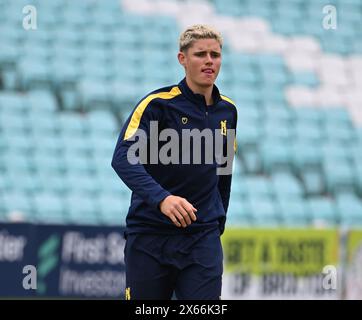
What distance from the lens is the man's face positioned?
16.8 ft

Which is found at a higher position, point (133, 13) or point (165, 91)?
point (133, 13)

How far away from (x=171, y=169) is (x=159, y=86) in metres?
7.90

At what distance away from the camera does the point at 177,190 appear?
16.8 feet

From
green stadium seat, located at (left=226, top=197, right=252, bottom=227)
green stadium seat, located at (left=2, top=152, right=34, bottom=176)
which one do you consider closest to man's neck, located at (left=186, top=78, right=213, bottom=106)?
green stadium seat, located at (left=2, top=152, right=34, bottom=176)

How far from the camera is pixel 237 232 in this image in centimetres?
1048

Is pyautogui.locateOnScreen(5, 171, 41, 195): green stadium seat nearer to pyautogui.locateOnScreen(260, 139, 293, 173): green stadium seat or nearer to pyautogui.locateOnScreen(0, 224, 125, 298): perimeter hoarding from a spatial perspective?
pyautogui.locateOnScreen(0, 224, 125, 298): perimeter hoarding

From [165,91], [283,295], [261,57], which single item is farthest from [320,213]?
[165,91]

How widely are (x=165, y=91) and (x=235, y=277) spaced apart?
5.59 meters

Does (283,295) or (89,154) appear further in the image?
(89,154)

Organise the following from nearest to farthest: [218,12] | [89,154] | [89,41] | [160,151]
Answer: [160,151] → [89,154] → [89,41] → [218,12]

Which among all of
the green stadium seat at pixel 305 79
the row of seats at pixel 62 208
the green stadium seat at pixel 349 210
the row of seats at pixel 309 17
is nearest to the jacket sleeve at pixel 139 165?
the row of seats at pixel 62 208

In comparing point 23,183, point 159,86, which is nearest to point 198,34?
point 23,183

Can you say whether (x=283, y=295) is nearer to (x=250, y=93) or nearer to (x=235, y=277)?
(x=235, y=277)

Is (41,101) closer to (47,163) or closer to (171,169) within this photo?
(47,163)
